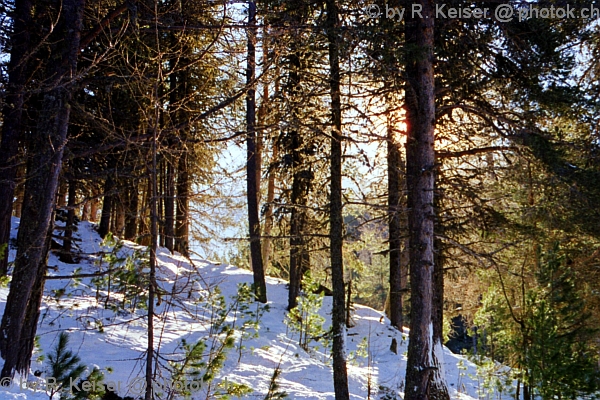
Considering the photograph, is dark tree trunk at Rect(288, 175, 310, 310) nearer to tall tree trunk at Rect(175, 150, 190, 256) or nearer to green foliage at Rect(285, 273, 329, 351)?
green foliage at Rect(285, 273, 329, 351)

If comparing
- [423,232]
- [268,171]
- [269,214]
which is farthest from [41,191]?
[269,214]

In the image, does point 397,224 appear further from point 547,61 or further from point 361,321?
point 547,61

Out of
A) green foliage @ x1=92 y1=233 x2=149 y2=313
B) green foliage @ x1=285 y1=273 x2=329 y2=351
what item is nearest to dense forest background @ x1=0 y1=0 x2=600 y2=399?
green foliage @ x1=92 y1=233 x2=149 y2=313

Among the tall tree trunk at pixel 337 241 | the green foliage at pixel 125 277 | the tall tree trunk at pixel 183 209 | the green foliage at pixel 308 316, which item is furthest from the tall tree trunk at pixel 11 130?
the green foliage at pixel 308 316

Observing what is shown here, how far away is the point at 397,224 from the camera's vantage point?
46.4 feet

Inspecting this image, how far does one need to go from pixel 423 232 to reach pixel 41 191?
5.51 m

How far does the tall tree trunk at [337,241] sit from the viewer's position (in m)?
7.67

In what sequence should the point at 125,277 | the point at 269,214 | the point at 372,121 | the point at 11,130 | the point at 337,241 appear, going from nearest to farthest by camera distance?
the point at 125,277 < the point at 372,121 < the point at 337,241 < the point at 11,130 < the point at 269,214

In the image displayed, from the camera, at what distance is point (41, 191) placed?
5.88 m

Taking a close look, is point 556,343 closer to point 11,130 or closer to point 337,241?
point 337,241

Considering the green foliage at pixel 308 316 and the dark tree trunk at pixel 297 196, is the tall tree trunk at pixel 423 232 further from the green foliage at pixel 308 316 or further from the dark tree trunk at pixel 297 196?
the dark tree trunk at pixel 297 196

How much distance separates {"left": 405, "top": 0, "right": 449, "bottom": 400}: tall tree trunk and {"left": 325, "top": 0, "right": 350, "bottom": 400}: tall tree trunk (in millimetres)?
1117

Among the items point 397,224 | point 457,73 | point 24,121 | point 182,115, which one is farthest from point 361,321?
point 24,121

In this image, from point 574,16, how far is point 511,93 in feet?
5.21
